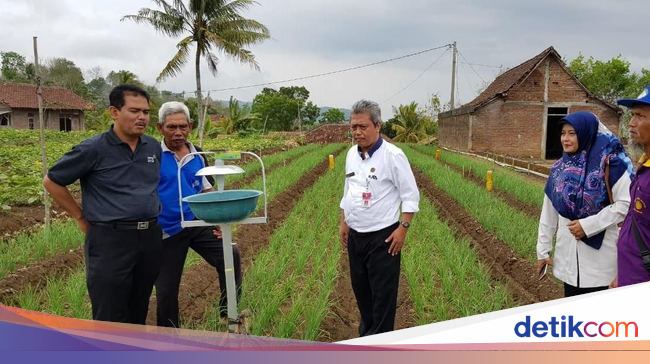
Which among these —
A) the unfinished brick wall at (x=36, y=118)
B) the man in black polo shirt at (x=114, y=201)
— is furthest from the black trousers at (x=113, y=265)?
the unfinished brick wall at (x=36, y=118)

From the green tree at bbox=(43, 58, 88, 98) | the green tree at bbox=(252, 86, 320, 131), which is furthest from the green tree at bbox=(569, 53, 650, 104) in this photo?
the green tree at bbox=(43, 58, 88, 98)

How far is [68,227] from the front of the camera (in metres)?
5.39

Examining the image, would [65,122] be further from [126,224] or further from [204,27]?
[126,224]

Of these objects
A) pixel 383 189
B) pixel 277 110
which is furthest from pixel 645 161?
pixel 277 110

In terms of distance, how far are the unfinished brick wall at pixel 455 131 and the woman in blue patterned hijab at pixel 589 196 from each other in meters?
16.9

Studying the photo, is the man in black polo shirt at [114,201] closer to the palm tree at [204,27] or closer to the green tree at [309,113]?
the palm tree at [204,27]

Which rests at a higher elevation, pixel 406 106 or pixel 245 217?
pixel 406 106

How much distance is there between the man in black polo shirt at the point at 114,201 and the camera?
7.49ft

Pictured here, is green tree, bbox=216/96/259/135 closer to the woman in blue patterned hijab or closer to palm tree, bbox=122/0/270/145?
palm tree, bbox=122/0/270/145

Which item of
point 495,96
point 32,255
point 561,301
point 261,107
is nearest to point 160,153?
point 561,301

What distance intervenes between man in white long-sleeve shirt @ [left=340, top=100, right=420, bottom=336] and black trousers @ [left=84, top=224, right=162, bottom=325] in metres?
1.21

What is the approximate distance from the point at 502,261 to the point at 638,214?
284 centimetres

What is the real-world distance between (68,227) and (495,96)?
16.2m

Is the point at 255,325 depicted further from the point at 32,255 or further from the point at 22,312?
the point at 32,255
